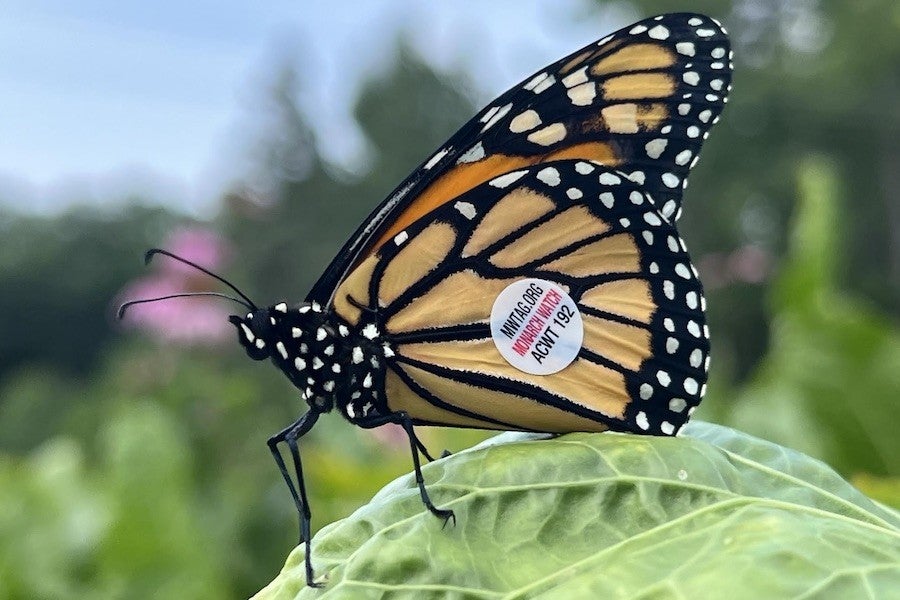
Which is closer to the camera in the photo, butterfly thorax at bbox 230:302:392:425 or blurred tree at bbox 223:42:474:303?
butterfly thorax at bbox 230:302:392:425

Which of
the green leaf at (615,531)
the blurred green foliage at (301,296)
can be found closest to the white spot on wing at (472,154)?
the green leaf at (615,531)

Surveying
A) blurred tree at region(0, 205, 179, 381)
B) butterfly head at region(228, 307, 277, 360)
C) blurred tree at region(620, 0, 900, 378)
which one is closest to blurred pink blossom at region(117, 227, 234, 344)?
butterfly head at region(228, 307, 277, 360)

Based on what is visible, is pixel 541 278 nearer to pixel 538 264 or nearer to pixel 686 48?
pixel 538 264

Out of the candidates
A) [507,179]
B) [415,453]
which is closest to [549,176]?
[507,179]

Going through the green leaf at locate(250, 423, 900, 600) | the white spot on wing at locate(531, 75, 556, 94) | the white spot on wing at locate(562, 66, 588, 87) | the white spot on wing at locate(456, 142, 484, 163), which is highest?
the white spot on wing at locate(531, 75, 556, 94)

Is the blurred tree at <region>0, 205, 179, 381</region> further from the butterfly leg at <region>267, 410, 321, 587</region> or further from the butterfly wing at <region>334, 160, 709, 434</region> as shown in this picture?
the butterfly leg at <region>267, 410, 321, 587</region>

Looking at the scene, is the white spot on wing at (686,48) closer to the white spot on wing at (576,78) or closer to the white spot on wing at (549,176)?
the white spot on wing at (576,78)

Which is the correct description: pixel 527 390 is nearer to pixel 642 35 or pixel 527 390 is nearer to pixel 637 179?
pixel 637 179

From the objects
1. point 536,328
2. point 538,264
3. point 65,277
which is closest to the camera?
point 536,328
